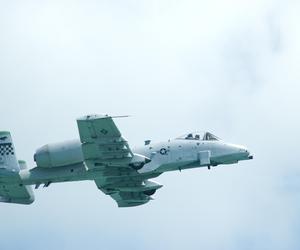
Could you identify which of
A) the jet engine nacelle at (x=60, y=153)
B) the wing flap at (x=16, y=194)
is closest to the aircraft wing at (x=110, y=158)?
the jet engine nacelle at (x=60, y=153)

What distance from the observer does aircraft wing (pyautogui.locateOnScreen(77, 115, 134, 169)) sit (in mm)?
70062

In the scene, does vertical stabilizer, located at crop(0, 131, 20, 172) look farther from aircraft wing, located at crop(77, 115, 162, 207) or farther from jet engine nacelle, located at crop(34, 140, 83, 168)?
aircraft wing, located at crop(77, 115, 162, 207)

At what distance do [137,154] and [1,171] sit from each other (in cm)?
978

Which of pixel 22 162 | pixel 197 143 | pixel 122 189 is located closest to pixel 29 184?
pixel 22 162

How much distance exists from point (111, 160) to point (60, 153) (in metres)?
3.61

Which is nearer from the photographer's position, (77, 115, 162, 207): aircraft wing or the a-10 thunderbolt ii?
(77, 115, 162, 207): aircraft wing

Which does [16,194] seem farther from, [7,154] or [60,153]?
[60,153]

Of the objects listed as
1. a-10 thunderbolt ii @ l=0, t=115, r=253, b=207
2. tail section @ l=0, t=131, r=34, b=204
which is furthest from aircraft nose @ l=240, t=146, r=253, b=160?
tail section @ l=0, t=131, r=34, b=204

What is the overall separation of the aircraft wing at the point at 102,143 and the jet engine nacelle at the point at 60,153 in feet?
3.02

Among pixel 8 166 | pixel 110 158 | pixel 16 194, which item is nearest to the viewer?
pixel 110 158

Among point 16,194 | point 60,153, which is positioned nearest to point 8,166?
point 16,194

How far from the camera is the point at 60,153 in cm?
7350

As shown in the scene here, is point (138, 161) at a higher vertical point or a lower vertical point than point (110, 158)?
lower

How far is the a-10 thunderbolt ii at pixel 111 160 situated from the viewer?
73062mm
